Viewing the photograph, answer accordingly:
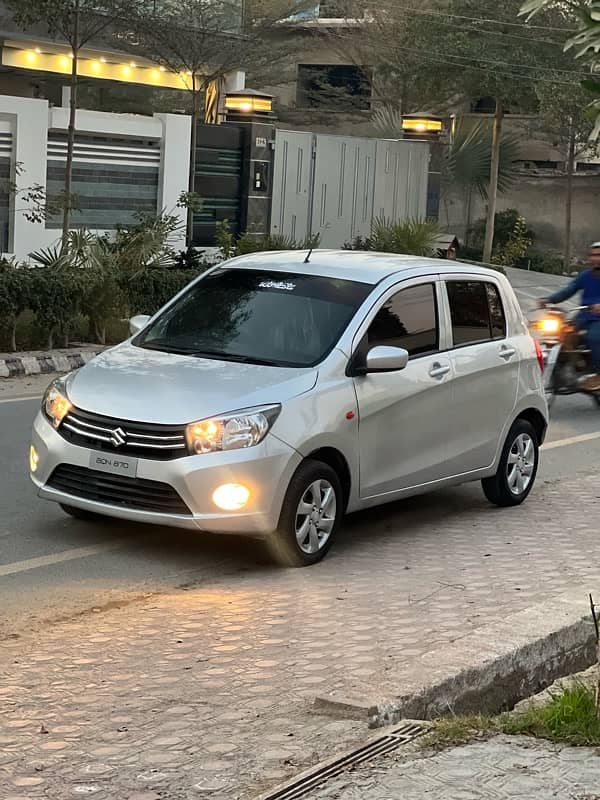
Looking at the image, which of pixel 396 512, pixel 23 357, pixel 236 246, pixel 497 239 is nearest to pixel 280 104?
pixel 497 239

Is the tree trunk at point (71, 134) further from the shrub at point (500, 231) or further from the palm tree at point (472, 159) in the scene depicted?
the shrub at point (500, 231)

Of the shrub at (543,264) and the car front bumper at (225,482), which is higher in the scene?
the shrub at (543,264)

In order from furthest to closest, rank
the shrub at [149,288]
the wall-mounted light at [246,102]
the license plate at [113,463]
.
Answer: the wall-mounted light at [246,102]
the shrub at [149,288]
the license plate at [113,463]

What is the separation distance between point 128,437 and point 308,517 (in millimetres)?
1089

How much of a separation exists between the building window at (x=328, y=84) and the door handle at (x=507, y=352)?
38.9m

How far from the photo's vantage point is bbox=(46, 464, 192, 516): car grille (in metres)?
7.49

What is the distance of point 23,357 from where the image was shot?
14.7m

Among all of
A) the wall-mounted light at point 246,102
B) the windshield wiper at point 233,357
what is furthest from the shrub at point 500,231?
the windshield wiper at point 233,357

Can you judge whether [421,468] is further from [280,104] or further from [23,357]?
[280,104]

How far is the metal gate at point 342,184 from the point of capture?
26578mm

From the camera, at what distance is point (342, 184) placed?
1117 inches

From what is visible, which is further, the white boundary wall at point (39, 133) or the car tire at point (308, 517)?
the white boundary wall at point (39, 133)

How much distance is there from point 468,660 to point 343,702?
59 centimetres

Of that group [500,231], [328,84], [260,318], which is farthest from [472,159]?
[260,318]
